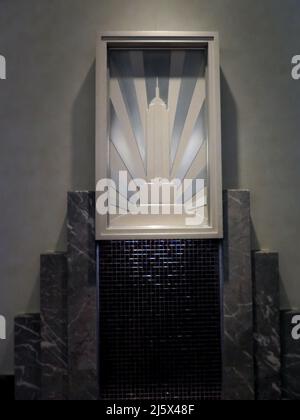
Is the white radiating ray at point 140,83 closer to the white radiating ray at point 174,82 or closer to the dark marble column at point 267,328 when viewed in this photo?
the white radiating ray at point 174,82

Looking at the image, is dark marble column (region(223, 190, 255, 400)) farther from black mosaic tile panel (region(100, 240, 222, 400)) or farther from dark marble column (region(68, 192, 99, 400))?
dark marble column (region(68, 192, 99, 400))

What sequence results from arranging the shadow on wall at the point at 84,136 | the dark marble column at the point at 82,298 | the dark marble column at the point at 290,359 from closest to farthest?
the dark marble column at the point at 82,298 → the dark marble column at the point at 290,359 → the shadow on wall at the point at 84,136

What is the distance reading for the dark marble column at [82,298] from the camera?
169 centimetres

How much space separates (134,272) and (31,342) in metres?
0.68

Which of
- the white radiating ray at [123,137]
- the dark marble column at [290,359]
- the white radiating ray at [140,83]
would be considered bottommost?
the dark marble column at [290,359]

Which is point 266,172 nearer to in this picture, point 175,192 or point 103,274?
point 175,192

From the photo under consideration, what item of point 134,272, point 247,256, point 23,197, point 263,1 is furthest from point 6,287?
point 263,1

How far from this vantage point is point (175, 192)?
181 cm

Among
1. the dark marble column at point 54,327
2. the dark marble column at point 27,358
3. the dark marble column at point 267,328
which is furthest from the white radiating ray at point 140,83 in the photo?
the dark marble column at point 27,358

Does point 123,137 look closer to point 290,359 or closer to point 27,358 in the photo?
point 27,358

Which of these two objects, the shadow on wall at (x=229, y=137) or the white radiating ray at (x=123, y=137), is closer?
the white radiating ray at (x=123, y=137)

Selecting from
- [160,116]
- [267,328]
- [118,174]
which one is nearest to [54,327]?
[118,174]

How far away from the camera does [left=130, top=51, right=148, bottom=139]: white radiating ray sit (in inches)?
72.6

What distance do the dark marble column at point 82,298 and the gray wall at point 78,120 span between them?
0.77 ft
